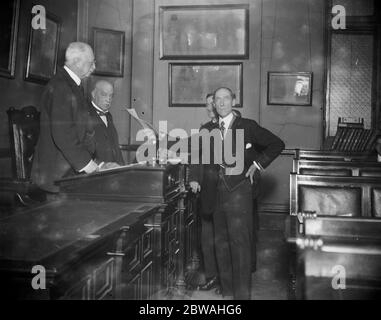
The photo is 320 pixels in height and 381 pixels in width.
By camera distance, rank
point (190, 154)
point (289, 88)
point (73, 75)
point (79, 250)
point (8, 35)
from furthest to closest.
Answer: point (289, 88)
point (8, 35)
point (190, 154)
point (73, 75)
point (79, 250)

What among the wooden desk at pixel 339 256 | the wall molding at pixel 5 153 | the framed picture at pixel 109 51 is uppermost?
the framed picture at pixel 109 51

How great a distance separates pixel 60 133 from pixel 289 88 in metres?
3.47

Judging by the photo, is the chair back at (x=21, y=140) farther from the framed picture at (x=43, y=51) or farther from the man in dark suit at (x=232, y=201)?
the man in dark suit at (x=232, y=201)

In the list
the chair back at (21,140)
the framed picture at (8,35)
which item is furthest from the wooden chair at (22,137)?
the framed picture at (8,35)

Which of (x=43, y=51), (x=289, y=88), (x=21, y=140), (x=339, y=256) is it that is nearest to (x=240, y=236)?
(x=339, y=256)

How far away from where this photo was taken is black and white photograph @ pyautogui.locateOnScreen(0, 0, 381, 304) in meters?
1.56

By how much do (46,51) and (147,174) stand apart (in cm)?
241

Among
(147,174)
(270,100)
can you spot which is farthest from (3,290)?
(270,100)

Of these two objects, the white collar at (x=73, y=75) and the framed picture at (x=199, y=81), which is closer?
the white collar at (x=73, y=75)

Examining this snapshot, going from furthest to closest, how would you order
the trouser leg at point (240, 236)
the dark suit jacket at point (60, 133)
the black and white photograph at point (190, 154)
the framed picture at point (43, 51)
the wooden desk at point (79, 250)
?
the framed picture at point (43, 51) < the trouser leg at point (240, 236) < the dark suit jacket at point (60, 133) < the black and white photograph at point (190, 154) < the wooden desk at point (79, 250)

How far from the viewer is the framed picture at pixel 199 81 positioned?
5469mm

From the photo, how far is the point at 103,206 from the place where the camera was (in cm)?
214

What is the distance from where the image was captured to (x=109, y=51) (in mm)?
5516

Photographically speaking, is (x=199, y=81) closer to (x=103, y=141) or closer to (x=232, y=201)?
(x=103, y=141)
